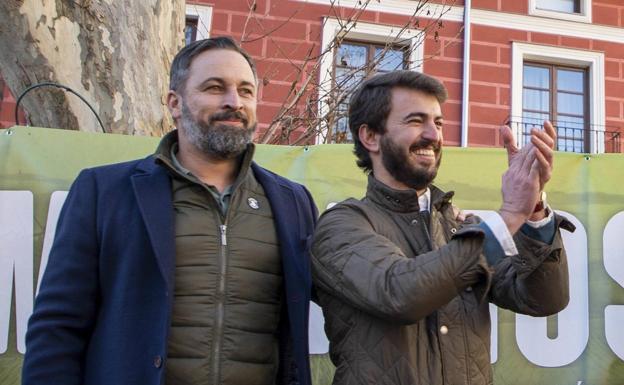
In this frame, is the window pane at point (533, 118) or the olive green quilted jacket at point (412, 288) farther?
the window pane at point (533, 118)

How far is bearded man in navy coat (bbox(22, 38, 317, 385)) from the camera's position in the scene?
187 centimetres

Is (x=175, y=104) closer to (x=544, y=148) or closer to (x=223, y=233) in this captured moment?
(x=223, y=233)

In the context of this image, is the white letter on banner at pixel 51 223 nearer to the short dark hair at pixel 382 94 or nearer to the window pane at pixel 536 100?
the short dark hair at pixel 382 94

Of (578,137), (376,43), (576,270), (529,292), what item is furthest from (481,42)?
(529,292)

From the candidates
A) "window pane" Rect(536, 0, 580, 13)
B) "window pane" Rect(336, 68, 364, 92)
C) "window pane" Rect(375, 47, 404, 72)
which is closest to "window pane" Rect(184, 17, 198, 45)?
"window pane" Rect(375, 47, 404, 72)

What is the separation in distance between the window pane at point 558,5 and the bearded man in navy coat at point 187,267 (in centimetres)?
807

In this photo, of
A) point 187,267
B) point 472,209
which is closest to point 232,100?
point 187,267

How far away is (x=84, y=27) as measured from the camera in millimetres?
3332

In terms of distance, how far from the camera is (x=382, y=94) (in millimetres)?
2051

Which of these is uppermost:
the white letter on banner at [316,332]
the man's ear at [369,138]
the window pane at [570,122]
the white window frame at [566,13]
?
the white window frame at [566,13]

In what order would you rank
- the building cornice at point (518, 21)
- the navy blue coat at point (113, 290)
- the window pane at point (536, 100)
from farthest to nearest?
the window pane at point (536, 100) < the building cornice at point (518, 21) < the navy blue coat at point (113, 290)

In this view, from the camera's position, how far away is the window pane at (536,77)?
9.00 metres

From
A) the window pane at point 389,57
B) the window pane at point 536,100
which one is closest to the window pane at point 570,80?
the window pane at point 536,100

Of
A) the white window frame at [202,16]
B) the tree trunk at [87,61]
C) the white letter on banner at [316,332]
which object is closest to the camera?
the white letter on banner at [316,332]
